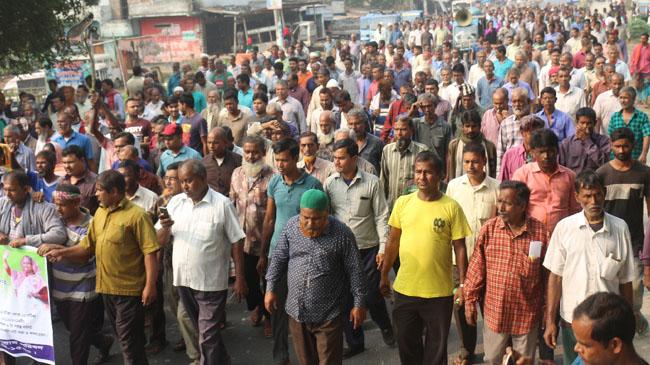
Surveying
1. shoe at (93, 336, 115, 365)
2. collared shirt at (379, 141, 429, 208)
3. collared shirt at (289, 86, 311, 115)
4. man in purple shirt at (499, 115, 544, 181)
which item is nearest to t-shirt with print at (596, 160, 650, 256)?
man in purple shirt at (499, 115, 544, 181)

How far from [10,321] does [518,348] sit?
388cm

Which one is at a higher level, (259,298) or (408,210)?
(408,210)

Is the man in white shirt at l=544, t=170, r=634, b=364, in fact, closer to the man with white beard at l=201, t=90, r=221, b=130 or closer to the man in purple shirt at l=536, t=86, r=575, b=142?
the man in purple shirt at l=536, t=86, r=575, b=142

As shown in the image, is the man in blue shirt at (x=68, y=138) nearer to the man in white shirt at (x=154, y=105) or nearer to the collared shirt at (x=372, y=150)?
the man in white shirt at (x=154, y=105)

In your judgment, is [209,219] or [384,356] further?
[384,356]

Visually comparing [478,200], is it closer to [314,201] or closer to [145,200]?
[314,201]

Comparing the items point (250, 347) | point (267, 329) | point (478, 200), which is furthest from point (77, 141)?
point (478, 200)

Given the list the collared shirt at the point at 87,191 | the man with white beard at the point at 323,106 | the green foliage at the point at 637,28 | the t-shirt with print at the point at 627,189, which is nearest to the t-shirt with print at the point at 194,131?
the man with white beard at the point at 323,106

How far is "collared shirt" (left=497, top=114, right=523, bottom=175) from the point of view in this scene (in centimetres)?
794

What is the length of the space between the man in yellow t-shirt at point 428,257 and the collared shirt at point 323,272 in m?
0.40

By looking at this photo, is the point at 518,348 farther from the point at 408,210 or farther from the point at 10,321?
the point at 10,321

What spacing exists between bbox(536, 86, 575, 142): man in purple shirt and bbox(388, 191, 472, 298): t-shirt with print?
3430 millimetres

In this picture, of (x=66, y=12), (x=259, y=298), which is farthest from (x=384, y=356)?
(x=66, y=12)

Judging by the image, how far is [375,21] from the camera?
40.0 metres
